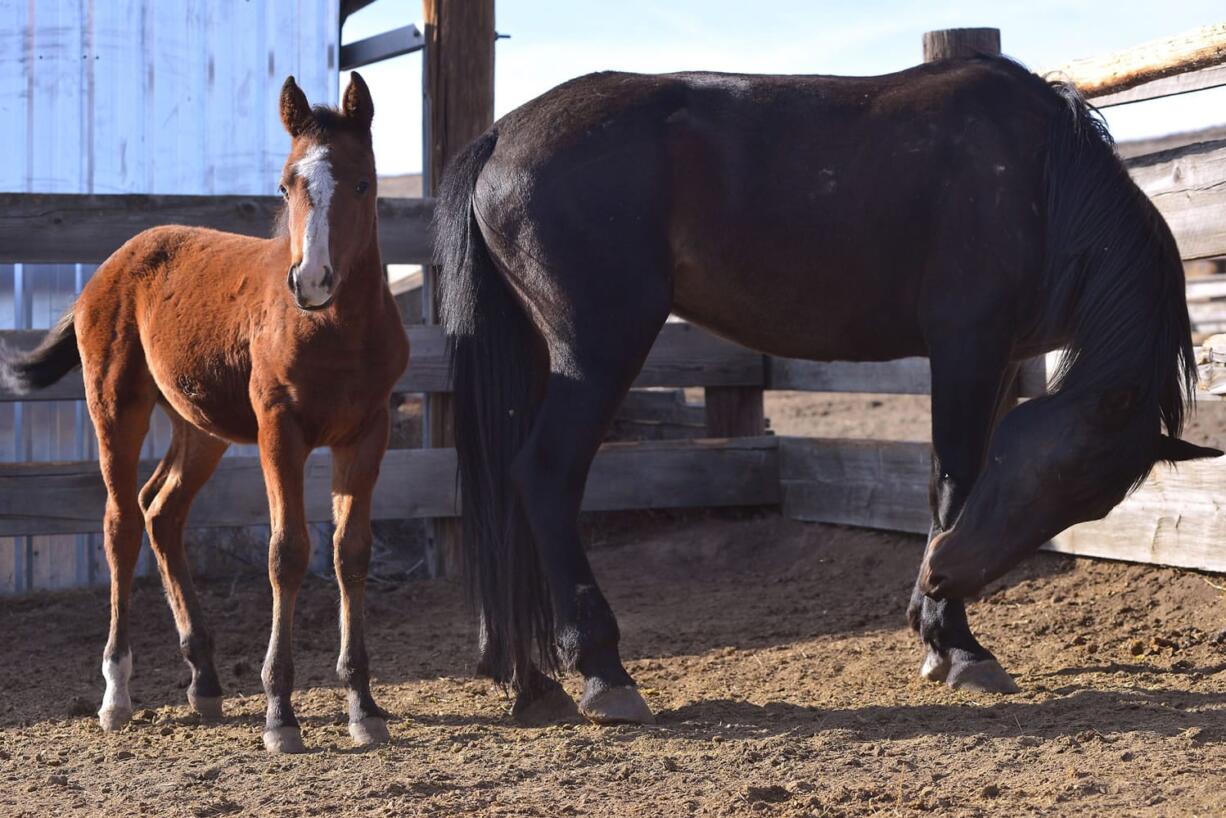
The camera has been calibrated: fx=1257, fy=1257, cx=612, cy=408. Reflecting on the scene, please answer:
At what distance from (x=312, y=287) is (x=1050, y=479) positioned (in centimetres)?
212

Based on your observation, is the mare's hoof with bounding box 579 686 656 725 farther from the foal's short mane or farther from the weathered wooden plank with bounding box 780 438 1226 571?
the weathered wooden plank with bounding box 780 438 1226 571

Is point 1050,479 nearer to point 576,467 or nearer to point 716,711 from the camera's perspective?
point 716,711

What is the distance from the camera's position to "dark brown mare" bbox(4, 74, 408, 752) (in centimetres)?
365

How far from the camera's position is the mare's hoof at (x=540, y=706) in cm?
403

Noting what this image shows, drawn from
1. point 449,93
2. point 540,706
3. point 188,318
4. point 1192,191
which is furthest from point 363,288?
point 1192,191

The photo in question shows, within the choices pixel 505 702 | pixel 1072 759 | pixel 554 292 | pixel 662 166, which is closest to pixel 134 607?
pixel 505 702

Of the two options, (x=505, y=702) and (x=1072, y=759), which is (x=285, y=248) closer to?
(x=505, y=702)

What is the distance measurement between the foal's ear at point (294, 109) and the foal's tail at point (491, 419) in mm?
731

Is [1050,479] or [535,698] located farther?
[535,698]

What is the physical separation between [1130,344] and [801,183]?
3.83 ft

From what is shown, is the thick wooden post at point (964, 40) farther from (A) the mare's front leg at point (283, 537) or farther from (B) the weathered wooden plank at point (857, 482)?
(A) the mare's front leg at point (283, 537)

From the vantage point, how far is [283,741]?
3.68m

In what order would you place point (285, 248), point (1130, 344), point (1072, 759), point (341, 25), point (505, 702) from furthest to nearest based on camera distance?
point (341, 25) → point (505, 702) → point (285, 248) → point (1130, 344) → point (1072, 759)

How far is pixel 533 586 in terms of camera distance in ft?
13.5
